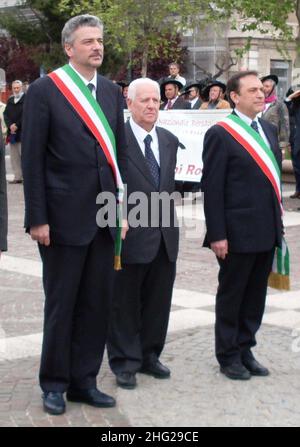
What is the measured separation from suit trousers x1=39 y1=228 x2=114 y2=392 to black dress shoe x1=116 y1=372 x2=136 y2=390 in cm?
35

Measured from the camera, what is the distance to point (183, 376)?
6.00 meters

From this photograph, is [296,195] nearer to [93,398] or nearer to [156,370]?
[156,370]

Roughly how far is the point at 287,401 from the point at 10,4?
4736 cm

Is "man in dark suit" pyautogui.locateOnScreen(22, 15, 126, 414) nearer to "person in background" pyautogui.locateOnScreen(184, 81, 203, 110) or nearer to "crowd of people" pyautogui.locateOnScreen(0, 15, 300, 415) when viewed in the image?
"crowd of people" pyautogui.locateOnScreen(0, 15, 300, 415)

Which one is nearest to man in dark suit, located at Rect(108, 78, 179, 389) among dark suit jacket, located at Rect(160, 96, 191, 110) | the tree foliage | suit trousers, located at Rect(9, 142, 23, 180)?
dark suit jacket, located at Rect(160, 96, 191, 110)

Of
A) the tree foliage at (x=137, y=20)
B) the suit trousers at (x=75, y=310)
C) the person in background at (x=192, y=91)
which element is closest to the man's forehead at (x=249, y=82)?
the suit trousers at (x=75, y=310)

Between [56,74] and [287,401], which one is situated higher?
[56,74]

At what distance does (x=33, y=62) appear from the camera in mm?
40531

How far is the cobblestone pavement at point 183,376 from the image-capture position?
5137 mm

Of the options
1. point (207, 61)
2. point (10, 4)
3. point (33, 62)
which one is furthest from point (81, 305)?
point (10, 4)

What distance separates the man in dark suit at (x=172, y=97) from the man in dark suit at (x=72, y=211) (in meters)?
11.5

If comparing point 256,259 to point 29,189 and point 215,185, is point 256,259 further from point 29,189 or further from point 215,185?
point 29,189

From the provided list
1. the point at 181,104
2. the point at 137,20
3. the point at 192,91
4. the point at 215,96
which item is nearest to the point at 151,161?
the point at 215,96

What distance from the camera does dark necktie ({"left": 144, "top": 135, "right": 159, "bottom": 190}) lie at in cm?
586
